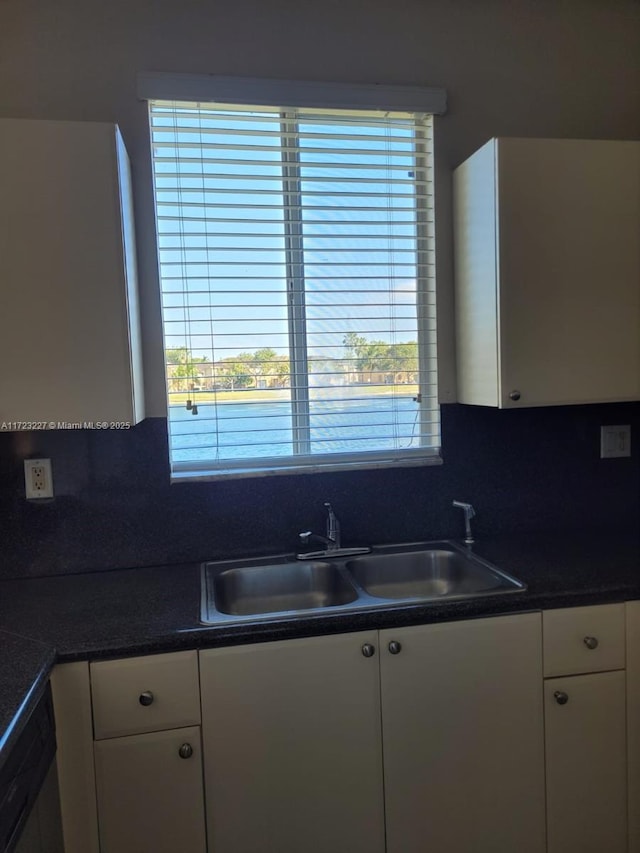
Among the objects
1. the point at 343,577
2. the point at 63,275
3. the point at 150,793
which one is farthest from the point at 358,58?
the point at 150,793

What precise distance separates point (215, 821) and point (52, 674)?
54 centimetres

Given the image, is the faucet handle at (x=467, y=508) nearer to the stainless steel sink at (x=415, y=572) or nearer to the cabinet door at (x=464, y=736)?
the stainless steel sink at (x=415, y=572)

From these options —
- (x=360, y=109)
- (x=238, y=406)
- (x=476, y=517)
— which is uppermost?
(x=360, y=109)

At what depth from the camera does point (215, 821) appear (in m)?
1.35

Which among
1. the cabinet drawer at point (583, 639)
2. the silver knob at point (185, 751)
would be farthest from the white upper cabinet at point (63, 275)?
the cabinet drawer at point (583, 639)

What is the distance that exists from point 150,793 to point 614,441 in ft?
6.10

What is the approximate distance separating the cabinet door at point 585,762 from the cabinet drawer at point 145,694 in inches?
37.0

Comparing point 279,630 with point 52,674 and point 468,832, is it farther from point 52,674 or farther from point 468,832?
point 468,832

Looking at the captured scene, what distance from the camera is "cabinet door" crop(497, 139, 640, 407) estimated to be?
65.1 inches

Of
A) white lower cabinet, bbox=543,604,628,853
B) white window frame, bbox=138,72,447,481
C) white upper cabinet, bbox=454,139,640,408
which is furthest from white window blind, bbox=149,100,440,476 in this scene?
white lower cabinet, bbox=543,604,628,853

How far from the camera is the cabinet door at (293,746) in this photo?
1.35 m

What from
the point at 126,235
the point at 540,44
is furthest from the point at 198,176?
the point at 540,44

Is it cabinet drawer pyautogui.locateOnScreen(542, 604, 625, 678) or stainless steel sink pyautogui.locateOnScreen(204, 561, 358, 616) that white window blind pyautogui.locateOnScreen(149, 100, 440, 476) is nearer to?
stainless steel sink pyautogui.locateOnScreen(204, 561, 358, 616)

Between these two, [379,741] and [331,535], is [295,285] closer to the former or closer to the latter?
[331,535]
